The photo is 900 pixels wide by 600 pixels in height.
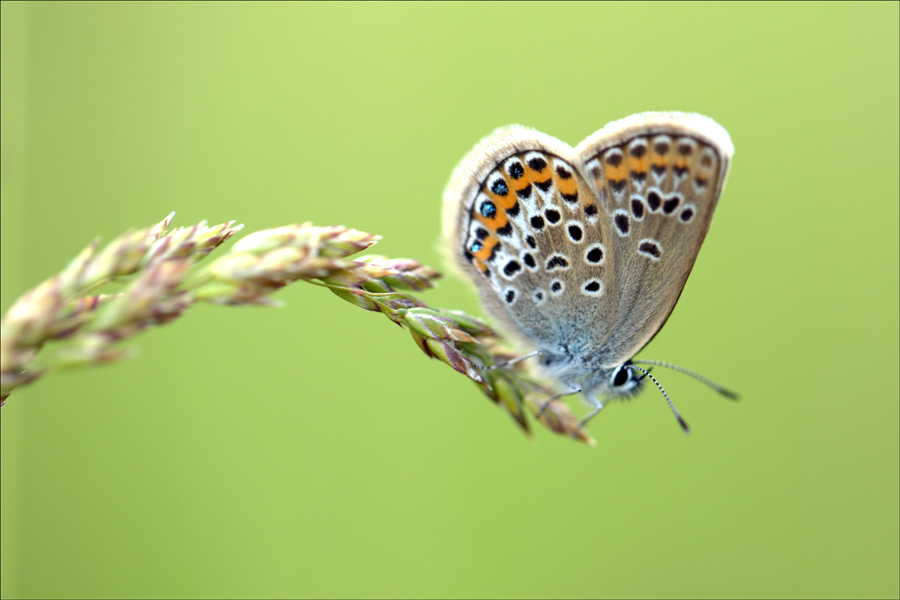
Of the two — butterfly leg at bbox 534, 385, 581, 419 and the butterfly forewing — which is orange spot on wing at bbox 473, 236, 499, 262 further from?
butterfly leg at bbox 534, 385, 581, 419

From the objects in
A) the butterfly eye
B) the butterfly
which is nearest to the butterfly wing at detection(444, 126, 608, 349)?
the butterfly

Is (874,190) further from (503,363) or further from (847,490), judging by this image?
(503,363)

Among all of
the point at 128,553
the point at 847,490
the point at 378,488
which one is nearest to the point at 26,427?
the point at 128,553

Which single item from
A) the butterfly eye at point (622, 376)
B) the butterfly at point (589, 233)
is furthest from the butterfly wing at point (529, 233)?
the butterfly eye at point (622, 376)

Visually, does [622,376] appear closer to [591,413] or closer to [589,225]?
[591,413]

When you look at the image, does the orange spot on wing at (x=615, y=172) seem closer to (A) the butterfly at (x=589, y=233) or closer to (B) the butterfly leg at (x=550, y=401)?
(A) the butterfly at (x=589, y=233)

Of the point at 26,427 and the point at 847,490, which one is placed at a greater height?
the point at 26,427
